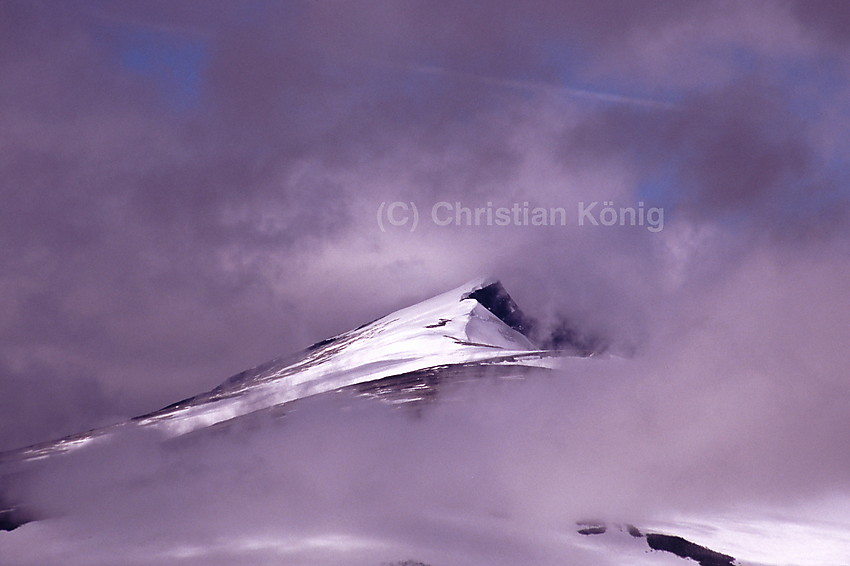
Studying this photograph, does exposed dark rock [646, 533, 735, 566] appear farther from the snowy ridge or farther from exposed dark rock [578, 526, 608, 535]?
the snowy ridge

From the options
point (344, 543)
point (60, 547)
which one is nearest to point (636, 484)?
point (344, 543)

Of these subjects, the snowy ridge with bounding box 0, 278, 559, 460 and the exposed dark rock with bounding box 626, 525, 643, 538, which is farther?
the snowy ridge with bounding box 0, 278, 559, 460

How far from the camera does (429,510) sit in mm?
53781

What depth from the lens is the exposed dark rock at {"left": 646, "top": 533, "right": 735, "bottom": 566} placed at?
46125 mm

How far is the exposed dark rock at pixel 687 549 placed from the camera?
4612 cm

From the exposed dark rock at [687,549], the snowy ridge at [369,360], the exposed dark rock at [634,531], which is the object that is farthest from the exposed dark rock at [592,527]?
the snowy ridge at [369,360]

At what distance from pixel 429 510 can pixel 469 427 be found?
931 inches

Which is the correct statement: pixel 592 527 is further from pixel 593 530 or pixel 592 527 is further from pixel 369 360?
pixel 369 360

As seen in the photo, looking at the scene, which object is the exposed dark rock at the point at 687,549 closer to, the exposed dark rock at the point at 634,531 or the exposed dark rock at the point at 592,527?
the exposed dark rock at the point at 634,531

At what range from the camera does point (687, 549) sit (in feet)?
157

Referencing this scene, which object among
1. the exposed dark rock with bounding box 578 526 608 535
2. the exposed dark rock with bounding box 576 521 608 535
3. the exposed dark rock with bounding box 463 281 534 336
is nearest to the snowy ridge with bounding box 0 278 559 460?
the exposed dark rock with bounding box 463 281 534 336

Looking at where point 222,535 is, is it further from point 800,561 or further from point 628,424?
point 628,424

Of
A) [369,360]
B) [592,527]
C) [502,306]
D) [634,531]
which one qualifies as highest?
[502,306]

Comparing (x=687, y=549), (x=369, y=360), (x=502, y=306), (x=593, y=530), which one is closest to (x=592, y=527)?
(x=593, y=530)
